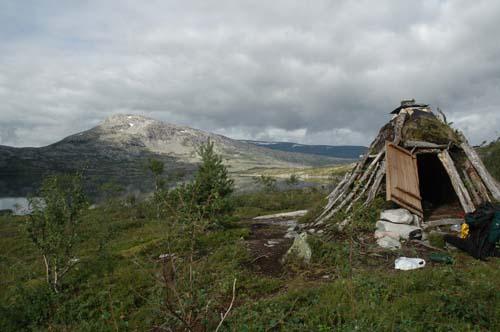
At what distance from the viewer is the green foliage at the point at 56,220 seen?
7.67 m

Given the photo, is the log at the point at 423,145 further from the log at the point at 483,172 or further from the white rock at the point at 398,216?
the white rock at the point at 398,216

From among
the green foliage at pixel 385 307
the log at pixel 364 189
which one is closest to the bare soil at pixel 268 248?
the green foliage at pixel 385 307

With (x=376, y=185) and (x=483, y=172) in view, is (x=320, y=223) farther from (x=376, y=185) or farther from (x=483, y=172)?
(x=483, y=172)

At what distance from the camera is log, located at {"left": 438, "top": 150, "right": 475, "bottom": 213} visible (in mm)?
9969

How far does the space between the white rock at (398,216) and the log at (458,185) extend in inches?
66.7

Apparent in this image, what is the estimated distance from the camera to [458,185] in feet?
34.2

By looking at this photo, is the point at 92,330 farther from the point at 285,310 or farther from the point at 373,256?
the point at 373,256

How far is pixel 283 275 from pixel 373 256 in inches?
95.2

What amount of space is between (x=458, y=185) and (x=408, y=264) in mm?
4805

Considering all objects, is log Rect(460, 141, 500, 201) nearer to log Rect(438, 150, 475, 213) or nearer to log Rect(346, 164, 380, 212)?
log Rect(438, 150, 475, 213)

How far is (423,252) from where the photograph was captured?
8.35 metres

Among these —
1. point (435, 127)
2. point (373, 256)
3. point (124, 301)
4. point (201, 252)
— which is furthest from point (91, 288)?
point (435, 127)

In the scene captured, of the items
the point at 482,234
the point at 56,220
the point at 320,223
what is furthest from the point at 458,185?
the point at 56,220

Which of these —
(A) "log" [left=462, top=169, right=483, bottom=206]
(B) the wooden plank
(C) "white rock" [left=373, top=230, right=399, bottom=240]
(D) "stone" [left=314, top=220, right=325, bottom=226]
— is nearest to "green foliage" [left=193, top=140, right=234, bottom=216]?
(D) "stone" [left=314, top=220, right=325, bottom=226]
